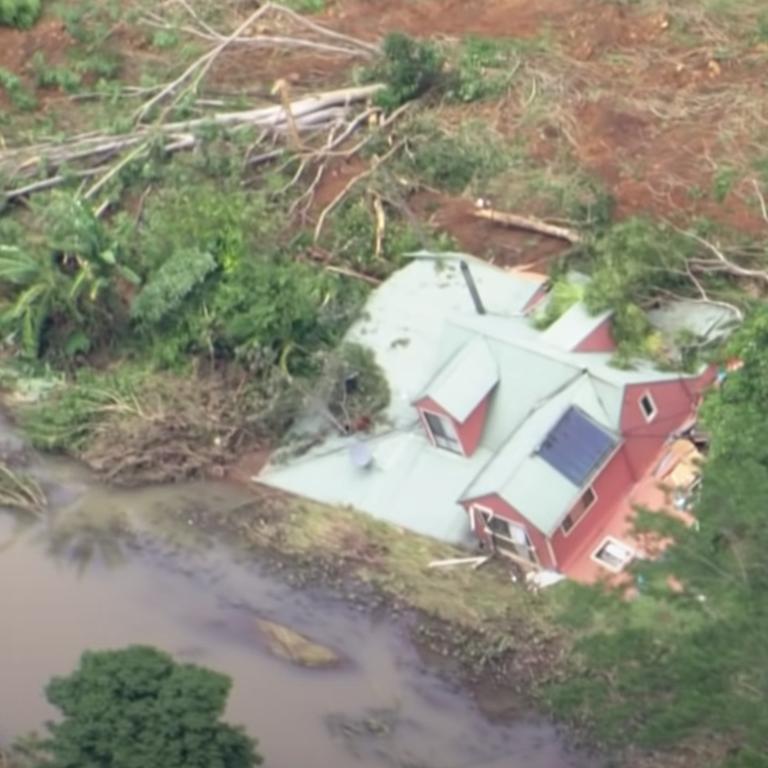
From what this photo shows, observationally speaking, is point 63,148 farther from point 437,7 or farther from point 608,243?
point 608,243

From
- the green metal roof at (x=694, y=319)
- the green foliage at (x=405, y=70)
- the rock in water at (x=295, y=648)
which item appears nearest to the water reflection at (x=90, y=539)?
the rock in water at (x=295, y=648)

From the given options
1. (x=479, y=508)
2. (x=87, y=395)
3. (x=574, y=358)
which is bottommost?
(x=87, y=395)

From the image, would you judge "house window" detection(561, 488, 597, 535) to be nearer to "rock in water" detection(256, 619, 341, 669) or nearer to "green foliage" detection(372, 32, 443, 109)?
"rock in water" detection(256, 619, 341, 669)

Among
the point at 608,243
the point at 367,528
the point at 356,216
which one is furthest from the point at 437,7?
the point at 367,528

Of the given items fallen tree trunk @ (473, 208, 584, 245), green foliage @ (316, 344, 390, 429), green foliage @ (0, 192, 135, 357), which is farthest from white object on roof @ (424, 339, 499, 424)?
green foliage @ (0, 192, 135, 357)

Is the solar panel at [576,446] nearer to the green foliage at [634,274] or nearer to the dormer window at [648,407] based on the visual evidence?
the dormer window at [648,407]

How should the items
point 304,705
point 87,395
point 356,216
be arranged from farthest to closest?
point 356,216
point 87,395
point 304,705
